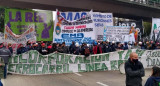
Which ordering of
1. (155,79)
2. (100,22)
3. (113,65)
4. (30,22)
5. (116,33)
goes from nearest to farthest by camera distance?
(155,79) < (113,65) < (30,22) < (100,22) < (116,33)

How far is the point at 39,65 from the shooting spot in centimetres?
1131

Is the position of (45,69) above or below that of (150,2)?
below

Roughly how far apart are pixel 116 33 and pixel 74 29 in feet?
12.5

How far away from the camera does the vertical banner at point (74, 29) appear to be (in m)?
14.6

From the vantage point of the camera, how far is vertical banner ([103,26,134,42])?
1655cm

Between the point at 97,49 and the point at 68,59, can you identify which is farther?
the point at 97,49

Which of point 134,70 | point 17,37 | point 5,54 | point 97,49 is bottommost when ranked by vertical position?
point 134,70

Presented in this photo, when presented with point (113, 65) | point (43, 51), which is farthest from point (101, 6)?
point (43, 51)

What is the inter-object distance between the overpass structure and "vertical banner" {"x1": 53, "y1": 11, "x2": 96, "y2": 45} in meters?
5.50

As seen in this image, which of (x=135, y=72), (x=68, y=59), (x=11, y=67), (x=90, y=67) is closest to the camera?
(x=135, y=72)

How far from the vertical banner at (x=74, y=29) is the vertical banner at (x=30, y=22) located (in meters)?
0.89

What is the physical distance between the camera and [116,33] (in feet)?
56.1

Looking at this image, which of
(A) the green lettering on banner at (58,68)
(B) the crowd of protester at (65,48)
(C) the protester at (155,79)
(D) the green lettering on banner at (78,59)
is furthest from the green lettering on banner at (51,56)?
(C) the protester at (155,79)

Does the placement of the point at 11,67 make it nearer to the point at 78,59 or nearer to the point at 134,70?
the point at 78,59
